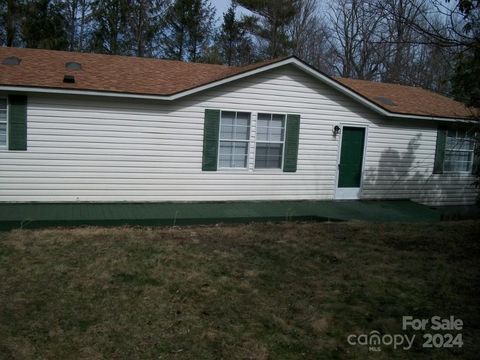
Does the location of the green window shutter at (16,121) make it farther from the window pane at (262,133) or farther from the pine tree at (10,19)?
the pine tree at (10,19)

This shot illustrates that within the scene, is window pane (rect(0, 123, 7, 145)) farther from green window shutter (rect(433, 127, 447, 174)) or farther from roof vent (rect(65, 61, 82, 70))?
green window shutter (rect(433, 127, 447, 174))

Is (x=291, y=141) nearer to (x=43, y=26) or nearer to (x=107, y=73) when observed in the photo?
(x=107, y=73)

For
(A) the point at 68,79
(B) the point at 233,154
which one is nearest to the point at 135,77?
(A) the point at 68,79

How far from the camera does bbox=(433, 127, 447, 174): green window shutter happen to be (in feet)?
41.1

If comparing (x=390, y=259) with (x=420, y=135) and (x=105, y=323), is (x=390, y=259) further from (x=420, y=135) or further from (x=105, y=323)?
(x=420, y=135)

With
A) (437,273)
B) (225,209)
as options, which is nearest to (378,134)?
(225,209)

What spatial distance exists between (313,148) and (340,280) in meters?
5.66

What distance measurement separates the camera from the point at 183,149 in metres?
9.93

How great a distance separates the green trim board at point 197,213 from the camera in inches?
314

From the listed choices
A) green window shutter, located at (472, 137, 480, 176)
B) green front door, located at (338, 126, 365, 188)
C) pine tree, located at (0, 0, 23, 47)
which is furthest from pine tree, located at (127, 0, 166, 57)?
green window shutter, located at (472, 137, 480, 176)

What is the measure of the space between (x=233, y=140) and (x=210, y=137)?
0.59m

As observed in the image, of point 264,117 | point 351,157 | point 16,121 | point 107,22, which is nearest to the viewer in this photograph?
point 16,121

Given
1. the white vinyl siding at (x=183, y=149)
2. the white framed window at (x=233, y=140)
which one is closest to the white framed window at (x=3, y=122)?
the white vinyl siding at (x=183, y=149)

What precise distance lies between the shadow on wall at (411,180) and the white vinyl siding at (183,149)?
0.10 ft
